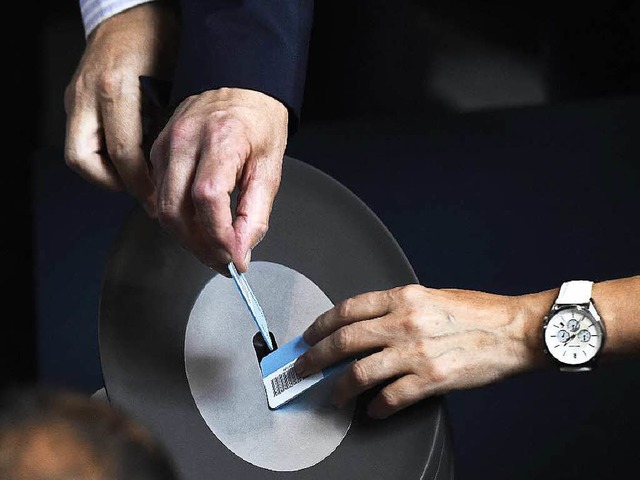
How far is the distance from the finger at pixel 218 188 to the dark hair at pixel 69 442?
330 millimetres

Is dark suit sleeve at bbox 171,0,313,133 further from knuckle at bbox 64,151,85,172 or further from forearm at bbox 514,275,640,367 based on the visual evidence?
forearm at bbox 514,275,640,367

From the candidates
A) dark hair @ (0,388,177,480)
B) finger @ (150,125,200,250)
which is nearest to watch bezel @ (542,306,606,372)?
finger @ (150,125,200,250)

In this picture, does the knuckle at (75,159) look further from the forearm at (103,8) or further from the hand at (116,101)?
the forearm at (103,8)

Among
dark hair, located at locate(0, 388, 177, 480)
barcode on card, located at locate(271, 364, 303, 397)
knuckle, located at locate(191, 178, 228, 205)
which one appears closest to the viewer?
dark hair, located at locate(0, 388, 177, 480)

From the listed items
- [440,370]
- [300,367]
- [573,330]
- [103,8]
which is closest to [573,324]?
[573,330]

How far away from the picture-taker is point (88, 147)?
2.54 ft

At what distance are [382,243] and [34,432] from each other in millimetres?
554

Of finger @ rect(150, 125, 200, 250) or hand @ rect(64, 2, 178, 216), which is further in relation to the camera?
hand @ rect(64, 2, 178, 216)

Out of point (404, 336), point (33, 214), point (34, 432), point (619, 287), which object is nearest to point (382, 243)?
point (404, 336)

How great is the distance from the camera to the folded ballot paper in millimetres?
726

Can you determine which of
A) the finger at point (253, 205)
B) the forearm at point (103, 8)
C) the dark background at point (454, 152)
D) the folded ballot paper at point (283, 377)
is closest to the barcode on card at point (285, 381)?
the folded ballot paper at point (283, 377)

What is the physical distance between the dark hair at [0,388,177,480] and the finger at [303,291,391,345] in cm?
45

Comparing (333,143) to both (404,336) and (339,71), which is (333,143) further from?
(404,336)

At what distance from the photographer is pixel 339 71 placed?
1.41 meters
